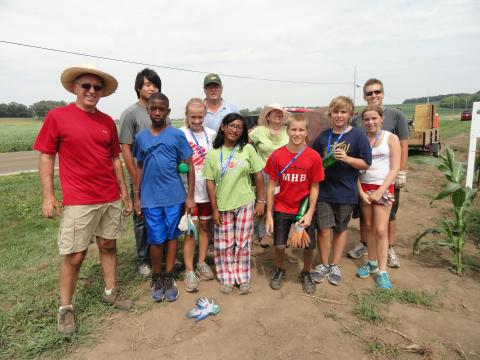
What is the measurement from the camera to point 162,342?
2.49 metres

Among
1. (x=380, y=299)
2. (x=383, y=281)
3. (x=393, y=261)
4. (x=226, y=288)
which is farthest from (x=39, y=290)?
(x=393, y=261)

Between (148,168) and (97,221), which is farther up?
(148,168)

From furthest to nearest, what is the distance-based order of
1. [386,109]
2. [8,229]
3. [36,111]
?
[36,111] < [8,229] < [386,109]

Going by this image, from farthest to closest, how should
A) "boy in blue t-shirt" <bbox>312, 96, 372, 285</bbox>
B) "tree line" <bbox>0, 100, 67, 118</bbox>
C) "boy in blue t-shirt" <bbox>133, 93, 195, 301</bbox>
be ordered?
"tree line" <bbox>0, 100, 67, 118</bbox>
"boy in blue t-shirt" <bbox>312, 96, 372, 285</bbox>
"boy in blue t-shirt" <bbox>133, 93, 195, 301</bbox>

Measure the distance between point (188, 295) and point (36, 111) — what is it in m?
87.4

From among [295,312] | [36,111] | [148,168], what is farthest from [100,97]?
[36,111]

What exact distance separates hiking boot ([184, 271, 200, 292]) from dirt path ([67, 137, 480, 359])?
0.08m

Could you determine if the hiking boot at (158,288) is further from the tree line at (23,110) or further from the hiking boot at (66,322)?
the tree line at (23,110)

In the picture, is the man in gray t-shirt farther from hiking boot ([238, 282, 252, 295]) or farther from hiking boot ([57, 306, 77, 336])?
hiking boot ([238, 282, 252, 295])

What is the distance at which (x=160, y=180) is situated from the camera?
9.42 feet

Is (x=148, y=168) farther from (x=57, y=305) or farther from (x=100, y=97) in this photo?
(x=57, y=305)

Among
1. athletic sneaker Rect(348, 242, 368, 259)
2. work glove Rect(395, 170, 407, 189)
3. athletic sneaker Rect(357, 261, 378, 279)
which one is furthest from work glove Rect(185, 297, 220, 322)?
work glove Rect(395, 170, 407, 189)

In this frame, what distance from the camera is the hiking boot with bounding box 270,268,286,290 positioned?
3.23 metres

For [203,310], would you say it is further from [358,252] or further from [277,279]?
[358,252]
